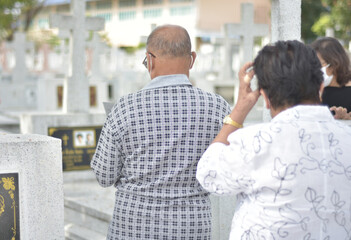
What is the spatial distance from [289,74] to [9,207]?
6.38ft

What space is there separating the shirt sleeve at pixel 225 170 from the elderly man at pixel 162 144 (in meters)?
0.39

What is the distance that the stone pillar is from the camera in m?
3.42

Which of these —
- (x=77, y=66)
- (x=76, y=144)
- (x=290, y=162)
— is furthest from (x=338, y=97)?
(x=77, y=66)

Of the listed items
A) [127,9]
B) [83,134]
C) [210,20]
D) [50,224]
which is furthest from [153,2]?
[50,224]

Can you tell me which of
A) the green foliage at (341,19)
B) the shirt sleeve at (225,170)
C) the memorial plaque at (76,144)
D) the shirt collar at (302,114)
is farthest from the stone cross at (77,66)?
the green foliage at (341,19)

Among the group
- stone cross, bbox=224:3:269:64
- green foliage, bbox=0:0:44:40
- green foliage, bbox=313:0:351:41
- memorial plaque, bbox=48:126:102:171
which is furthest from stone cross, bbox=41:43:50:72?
memorial plaque, bbox=48:126:102:171

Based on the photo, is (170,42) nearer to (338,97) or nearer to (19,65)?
(338,97)

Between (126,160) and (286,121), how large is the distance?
0.82 m

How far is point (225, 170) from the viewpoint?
2.19 metres

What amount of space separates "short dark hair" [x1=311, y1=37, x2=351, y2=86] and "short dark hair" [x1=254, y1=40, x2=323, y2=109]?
5.62ft

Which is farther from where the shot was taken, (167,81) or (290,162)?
(167,81)

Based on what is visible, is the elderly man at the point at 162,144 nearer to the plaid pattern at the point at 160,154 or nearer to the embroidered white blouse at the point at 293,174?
the plaid pattern at the point at 160,154

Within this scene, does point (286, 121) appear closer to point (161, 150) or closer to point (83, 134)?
point (161, 150)

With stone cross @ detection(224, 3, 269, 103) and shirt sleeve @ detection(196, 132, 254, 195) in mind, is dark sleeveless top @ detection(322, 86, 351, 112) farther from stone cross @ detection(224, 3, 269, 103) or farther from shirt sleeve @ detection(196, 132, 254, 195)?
stone cross @ detection(224, 3, 269, 103)
